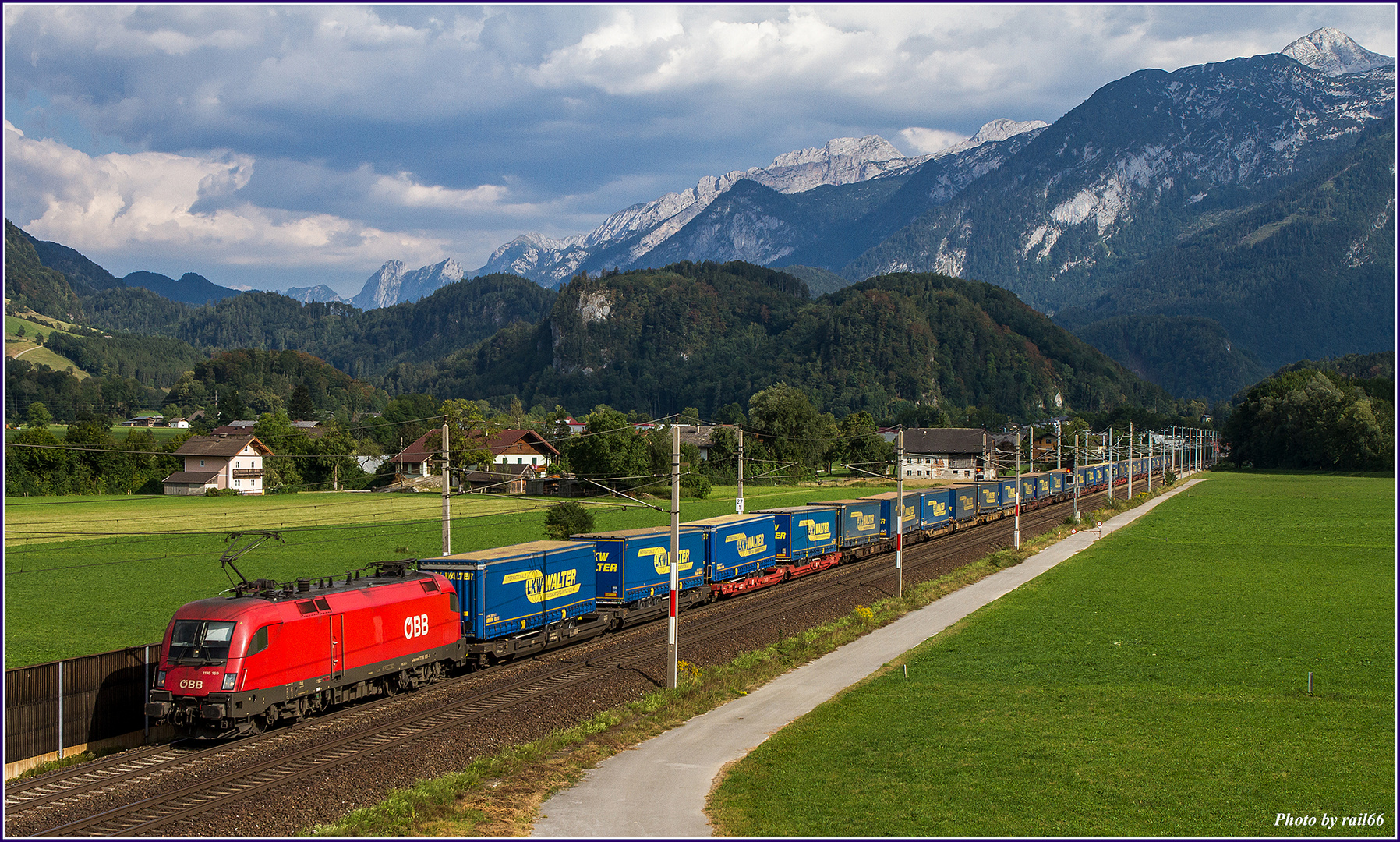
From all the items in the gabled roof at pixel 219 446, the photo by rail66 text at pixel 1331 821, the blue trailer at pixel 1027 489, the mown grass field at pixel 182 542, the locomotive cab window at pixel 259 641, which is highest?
the gabled roof at pixel 219 446

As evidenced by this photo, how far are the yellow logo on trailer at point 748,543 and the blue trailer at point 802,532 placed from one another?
1395mm

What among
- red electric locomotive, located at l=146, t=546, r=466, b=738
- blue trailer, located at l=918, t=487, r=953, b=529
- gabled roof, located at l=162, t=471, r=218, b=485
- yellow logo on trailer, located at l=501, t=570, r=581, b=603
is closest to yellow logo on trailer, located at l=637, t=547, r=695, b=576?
yellow logo on trailer, located at l=501, t=570, r=581, b=603

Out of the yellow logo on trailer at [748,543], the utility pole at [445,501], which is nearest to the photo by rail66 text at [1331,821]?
the utility pole at [445,501]

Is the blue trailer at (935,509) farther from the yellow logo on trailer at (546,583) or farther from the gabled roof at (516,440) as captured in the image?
the gabled roof at (516,440)

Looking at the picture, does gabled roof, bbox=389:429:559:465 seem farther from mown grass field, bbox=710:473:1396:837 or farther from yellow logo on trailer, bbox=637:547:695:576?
mown grass field, bbox=710:473:1396:837

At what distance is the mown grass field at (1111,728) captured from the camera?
19906 mm

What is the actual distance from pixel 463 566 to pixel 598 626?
26.3 ft

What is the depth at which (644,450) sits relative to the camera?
112 m

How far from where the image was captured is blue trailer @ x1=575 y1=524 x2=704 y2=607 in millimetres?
40062

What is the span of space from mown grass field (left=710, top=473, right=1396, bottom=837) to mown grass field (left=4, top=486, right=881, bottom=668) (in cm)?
2967

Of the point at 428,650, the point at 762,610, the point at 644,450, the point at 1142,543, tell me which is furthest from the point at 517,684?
the point at 644,450

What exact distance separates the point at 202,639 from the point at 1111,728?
23959 millimetres

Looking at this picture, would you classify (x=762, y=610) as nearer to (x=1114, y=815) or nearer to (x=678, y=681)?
(x=678, y=681)

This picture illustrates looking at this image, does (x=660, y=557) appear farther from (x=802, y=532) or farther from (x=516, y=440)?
(x=516, y=440)
